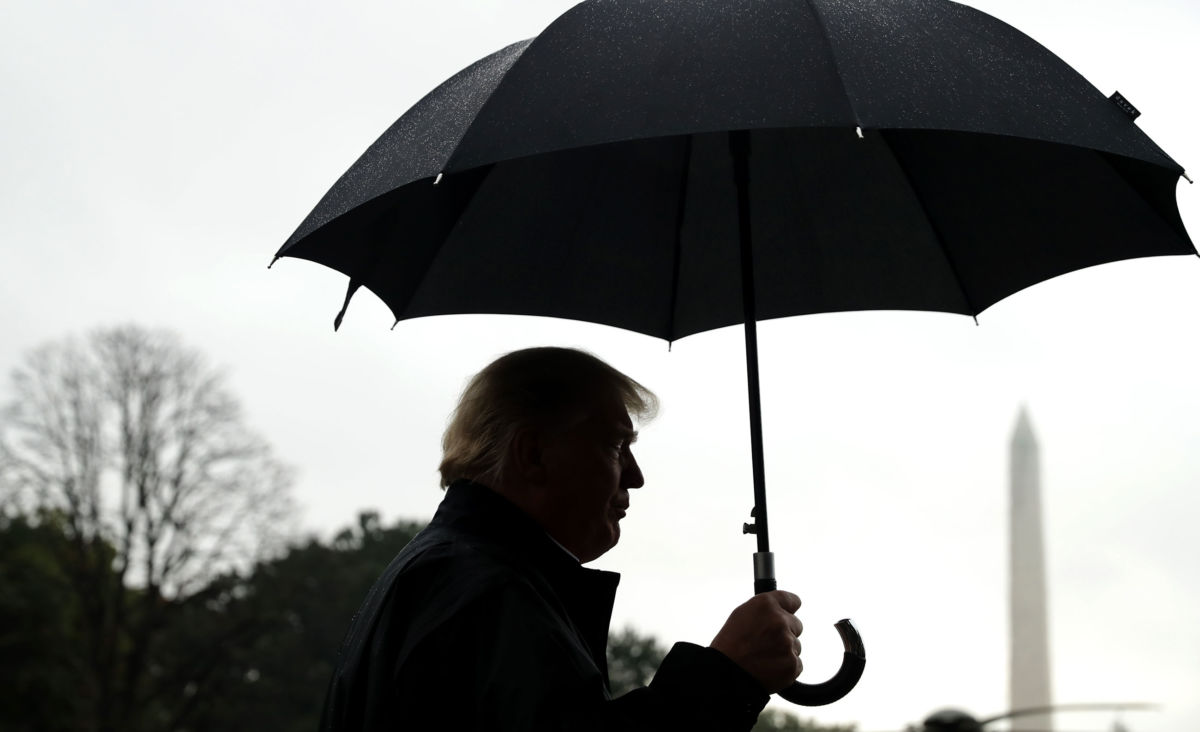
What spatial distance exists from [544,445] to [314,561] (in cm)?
2934

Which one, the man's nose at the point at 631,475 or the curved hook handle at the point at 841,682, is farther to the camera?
the curved hook handle at the point at 841,682

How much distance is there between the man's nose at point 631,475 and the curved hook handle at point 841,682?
0.47 meters

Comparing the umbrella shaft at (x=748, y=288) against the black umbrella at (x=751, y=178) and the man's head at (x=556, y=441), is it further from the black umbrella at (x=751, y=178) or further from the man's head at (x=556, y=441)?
the man's head at (x=556, y=441)

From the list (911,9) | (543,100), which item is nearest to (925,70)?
(911,9)

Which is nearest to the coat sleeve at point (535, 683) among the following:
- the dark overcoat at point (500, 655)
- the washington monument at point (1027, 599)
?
the dark overcoat at point (500, 655)

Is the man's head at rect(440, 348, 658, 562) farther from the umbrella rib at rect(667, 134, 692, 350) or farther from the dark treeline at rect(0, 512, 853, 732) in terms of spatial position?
the dark treeline at rect(0, 512, 853, 732)

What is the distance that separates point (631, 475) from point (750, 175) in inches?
47.8

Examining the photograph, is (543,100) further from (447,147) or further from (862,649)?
(862,649)

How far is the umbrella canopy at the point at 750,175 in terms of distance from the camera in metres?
2.50

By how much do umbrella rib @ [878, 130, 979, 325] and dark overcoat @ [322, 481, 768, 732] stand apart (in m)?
1.53

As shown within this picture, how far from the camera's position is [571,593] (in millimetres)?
2326

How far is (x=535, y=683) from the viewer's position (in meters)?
1.99

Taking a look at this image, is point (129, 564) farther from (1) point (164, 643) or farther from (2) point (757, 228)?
(2) point (757, 228)

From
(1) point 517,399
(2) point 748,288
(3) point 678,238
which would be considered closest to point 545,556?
(1) point 517,399
